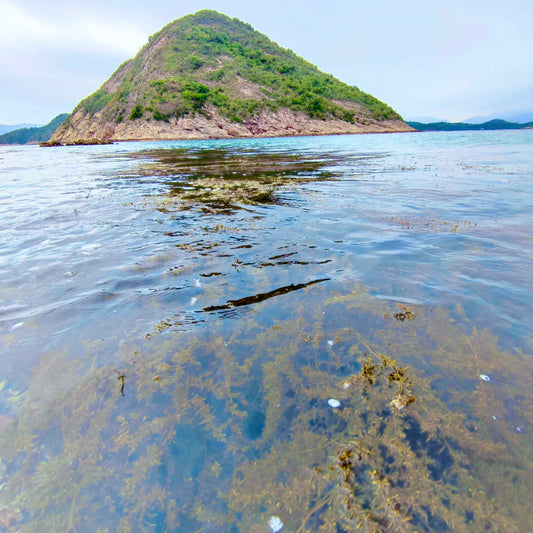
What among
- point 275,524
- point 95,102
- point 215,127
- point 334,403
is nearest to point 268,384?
point 334,403

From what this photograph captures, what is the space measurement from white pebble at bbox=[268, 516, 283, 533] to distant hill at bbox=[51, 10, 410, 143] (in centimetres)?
11230

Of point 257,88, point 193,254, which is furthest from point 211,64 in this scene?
point 193,254

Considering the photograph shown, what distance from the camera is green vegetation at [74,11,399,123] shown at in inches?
4422

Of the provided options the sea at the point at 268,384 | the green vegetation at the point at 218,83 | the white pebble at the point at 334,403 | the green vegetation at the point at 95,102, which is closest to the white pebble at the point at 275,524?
the sea at the point at 268,384

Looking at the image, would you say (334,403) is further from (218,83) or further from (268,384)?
(218,83)

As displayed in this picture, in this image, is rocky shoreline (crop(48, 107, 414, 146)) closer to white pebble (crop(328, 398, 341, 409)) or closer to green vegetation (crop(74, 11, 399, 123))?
green vegetation (crop(74, 11, 399, 123))

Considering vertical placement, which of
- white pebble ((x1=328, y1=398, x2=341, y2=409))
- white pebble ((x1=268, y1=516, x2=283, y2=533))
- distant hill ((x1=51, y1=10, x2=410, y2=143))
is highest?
distant hill ((x1=51, y1=10, x2=410, y2=143))

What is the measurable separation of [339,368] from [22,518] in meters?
3.59

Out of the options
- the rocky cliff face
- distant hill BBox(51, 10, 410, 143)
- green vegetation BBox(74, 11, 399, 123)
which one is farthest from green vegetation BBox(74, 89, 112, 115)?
the rocky cliff face

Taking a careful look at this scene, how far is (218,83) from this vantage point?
5108 inches

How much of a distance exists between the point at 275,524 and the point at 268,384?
1.46m

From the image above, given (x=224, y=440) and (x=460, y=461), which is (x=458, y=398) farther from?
(x=224, y=440)

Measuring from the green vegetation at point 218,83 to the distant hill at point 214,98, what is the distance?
413mm

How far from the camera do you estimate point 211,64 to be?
14062cm
